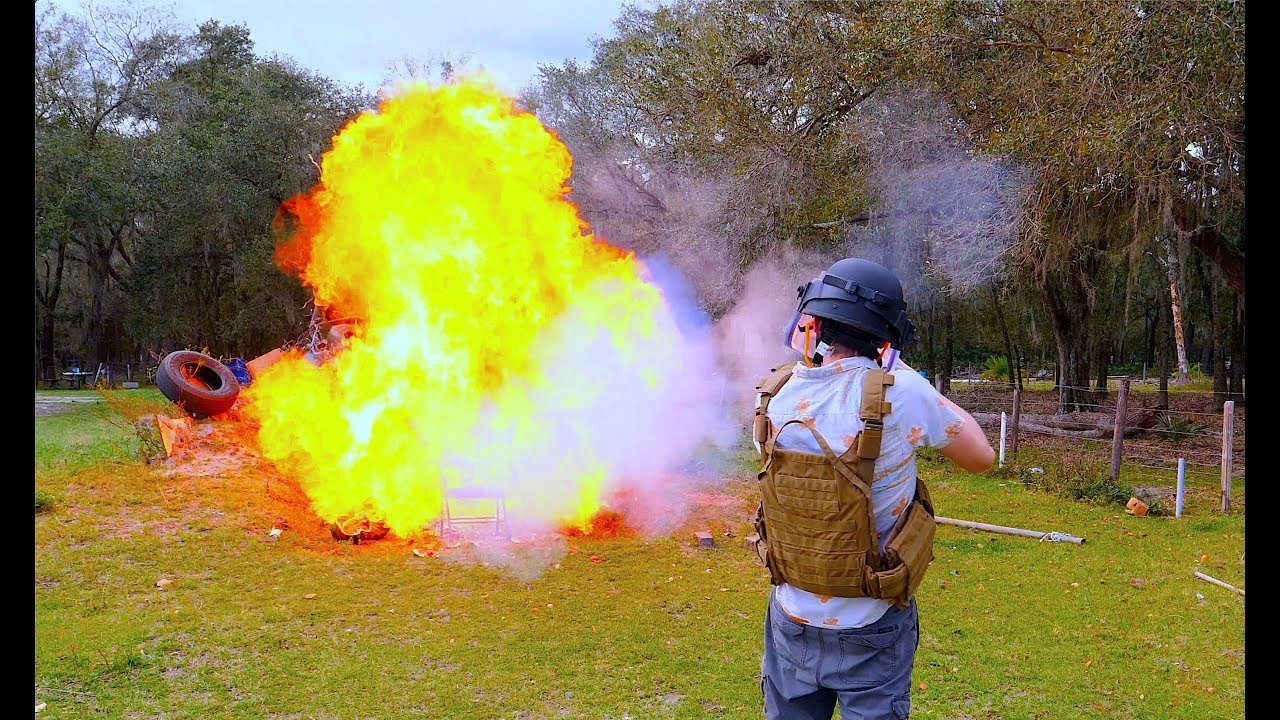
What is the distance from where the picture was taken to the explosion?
8641 millimetres

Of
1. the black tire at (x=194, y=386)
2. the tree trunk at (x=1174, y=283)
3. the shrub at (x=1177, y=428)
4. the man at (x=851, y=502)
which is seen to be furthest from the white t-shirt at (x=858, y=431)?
the tree trunk at (x=1174, y=283)

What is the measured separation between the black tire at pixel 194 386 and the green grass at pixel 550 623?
4.19 m

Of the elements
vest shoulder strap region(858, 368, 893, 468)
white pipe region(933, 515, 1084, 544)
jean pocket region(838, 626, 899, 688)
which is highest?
vest shoulder strap region(858, 368, 893, 468)

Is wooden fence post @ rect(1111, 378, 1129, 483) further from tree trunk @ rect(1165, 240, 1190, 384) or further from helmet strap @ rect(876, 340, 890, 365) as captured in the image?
helmet strap @ rect(876, 340, 890, 365)

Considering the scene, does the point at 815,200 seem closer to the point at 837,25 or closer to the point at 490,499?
the point at 837,25

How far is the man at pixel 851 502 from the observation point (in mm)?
2711

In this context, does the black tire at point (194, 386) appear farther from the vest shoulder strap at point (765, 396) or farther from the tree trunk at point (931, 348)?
the tree trunk at point (931, 348)

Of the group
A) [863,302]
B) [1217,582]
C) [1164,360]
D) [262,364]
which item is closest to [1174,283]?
[1164,360]

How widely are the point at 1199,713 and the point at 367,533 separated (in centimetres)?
711

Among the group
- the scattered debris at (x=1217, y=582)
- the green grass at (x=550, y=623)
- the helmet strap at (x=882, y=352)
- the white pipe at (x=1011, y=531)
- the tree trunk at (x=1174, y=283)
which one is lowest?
the green grass at (x=550, y=623)

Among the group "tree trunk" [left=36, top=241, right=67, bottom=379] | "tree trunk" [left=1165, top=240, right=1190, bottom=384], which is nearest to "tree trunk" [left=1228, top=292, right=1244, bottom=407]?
"tree trunk" [left=1165, top=240, right=1190, bottom=384]

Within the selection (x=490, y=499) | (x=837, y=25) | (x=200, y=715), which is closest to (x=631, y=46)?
(x=837, y=25)

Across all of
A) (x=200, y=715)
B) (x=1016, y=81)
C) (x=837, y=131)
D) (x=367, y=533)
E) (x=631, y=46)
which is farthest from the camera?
(x=631, y=46)

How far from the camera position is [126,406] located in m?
16.4
